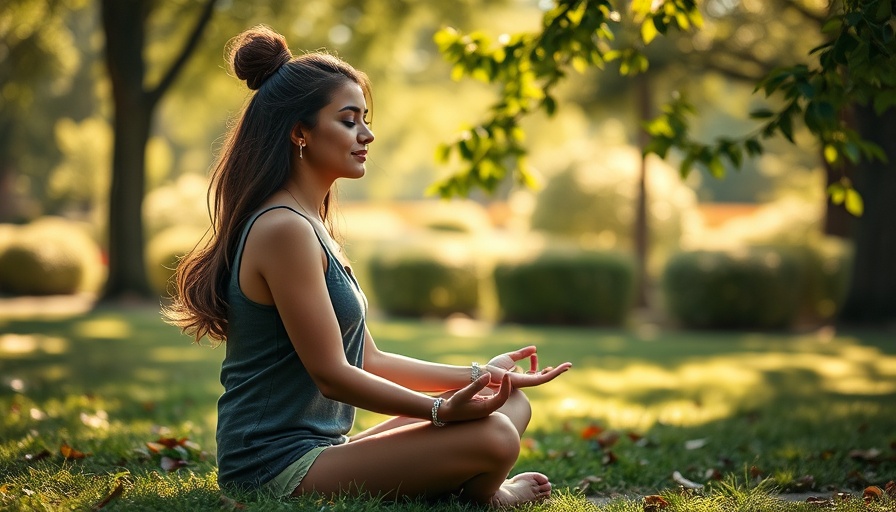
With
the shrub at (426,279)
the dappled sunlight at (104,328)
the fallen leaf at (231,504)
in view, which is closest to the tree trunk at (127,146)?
the dappled sunlight at (104,328)

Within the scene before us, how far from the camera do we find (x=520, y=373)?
3.16 metres

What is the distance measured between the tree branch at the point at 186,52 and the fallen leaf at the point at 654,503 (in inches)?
520

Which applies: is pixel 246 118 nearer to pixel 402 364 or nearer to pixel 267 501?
pixel 402 364

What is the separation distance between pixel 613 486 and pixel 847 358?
7.58m

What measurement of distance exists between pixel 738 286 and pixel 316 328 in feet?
41.9

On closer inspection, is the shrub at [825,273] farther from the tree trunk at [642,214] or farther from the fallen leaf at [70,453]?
the fallen leaf at [70,453]

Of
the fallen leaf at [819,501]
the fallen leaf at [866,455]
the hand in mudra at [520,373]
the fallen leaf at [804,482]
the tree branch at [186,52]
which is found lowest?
the fallen leaf at [866,455]

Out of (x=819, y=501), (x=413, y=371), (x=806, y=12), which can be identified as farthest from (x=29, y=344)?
(x=806, y=12)

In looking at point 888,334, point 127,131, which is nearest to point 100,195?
point 127,131

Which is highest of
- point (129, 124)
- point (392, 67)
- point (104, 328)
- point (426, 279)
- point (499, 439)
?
point (392, 67)

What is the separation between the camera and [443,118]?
30.7 meters

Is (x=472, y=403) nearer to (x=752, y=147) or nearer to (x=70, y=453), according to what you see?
(x=70, y=453)

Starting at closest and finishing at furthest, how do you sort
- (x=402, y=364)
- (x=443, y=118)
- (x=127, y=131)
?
(x=402, y=364) < (x=127, y=131) < (x=443, y=118)

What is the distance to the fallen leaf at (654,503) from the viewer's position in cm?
321
